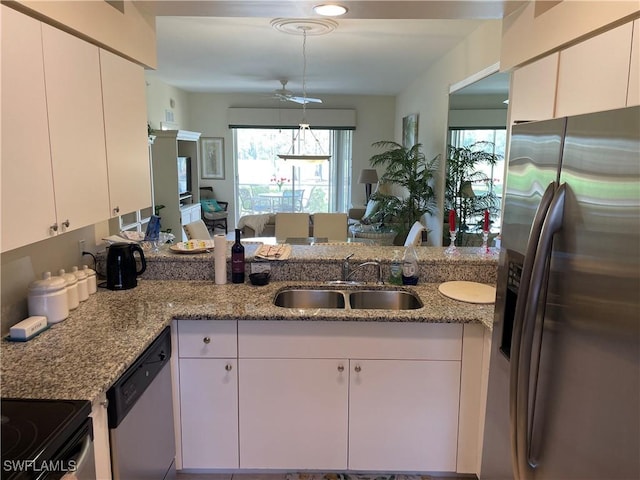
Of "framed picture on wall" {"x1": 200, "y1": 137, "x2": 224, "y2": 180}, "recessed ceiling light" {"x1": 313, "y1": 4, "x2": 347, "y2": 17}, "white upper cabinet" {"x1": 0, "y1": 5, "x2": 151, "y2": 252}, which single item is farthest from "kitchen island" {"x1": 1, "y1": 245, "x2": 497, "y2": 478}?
"framed picture on wall" {"x1": 200, "y1": 137, "x2": 224, "y2": 180}

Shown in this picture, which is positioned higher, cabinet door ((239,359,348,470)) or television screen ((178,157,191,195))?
television screen ((178,157,191,195))

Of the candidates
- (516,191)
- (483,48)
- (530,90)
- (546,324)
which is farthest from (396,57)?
(546,324)

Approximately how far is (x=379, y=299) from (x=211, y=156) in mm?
7154

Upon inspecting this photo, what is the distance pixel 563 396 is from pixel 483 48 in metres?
3.61

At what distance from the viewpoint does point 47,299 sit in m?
1.88

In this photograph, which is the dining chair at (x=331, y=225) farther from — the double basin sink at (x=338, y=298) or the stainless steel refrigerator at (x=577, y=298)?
the stainless steel refrigerator at (x=577, y=298)

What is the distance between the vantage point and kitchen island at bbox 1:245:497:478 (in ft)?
4.92

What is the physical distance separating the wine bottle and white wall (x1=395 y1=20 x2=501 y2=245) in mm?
2542

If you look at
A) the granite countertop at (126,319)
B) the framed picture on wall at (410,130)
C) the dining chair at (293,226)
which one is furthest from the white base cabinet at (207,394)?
the framed picture on wall at (410,130)

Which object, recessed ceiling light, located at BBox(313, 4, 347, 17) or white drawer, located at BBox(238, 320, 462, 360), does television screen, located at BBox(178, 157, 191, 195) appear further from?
white drawer, located at BBox(238, 320, 462, 360)

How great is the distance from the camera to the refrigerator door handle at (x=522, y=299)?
1.10 metres

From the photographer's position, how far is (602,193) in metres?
0.95

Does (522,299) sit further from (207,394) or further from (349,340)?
(207,394)

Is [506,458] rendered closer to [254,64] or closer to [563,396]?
[563,396]
